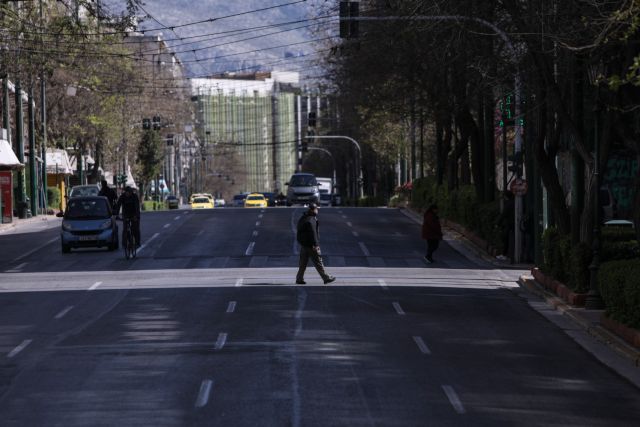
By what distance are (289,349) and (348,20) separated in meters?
14.3

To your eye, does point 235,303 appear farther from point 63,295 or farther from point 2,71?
point 2,71

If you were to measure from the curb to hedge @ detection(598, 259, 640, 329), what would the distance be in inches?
11.1

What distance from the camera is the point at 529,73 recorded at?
2759 cm

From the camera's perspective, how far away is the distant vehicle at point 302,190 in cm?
8612

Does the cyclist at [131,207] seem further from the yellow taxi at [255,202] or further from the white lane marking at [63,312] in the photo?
the yellow taxi at [255,202]

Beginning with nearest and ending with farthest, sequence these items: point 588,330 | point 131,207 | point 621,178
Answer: point 588,330, point 131,207, point 621,178

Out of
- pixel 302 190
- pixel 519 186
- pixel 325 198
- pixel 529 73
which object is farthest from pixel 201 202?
pixel 529 73

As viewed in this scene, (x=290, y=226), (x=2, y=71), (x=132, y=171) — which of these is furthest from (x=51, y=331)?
(x=132, y=171)

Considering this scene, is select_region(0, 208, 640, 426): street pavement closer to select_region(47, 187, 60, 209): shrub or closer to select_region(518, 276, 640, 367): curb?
select_region(518, 276, 640, 367): curb

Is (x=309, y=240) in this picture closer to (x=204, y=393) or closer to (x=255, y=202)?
(x=204, y=393)

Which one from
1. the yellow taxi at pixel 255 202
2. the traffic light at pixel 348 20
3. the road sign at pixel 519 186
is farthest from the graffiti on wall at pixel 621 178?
the yellow taxi at pixel 255 202

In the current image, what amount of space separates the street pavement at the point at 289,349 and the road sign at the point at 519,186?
2091 mm

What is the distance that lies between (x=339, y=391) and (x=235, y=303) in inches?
422

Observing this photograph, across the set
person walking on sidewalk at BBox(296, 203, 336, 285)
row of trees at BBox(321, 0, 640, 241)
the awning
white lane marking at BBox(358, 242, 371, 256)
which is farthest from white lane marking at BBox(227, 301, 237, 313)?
the awning
